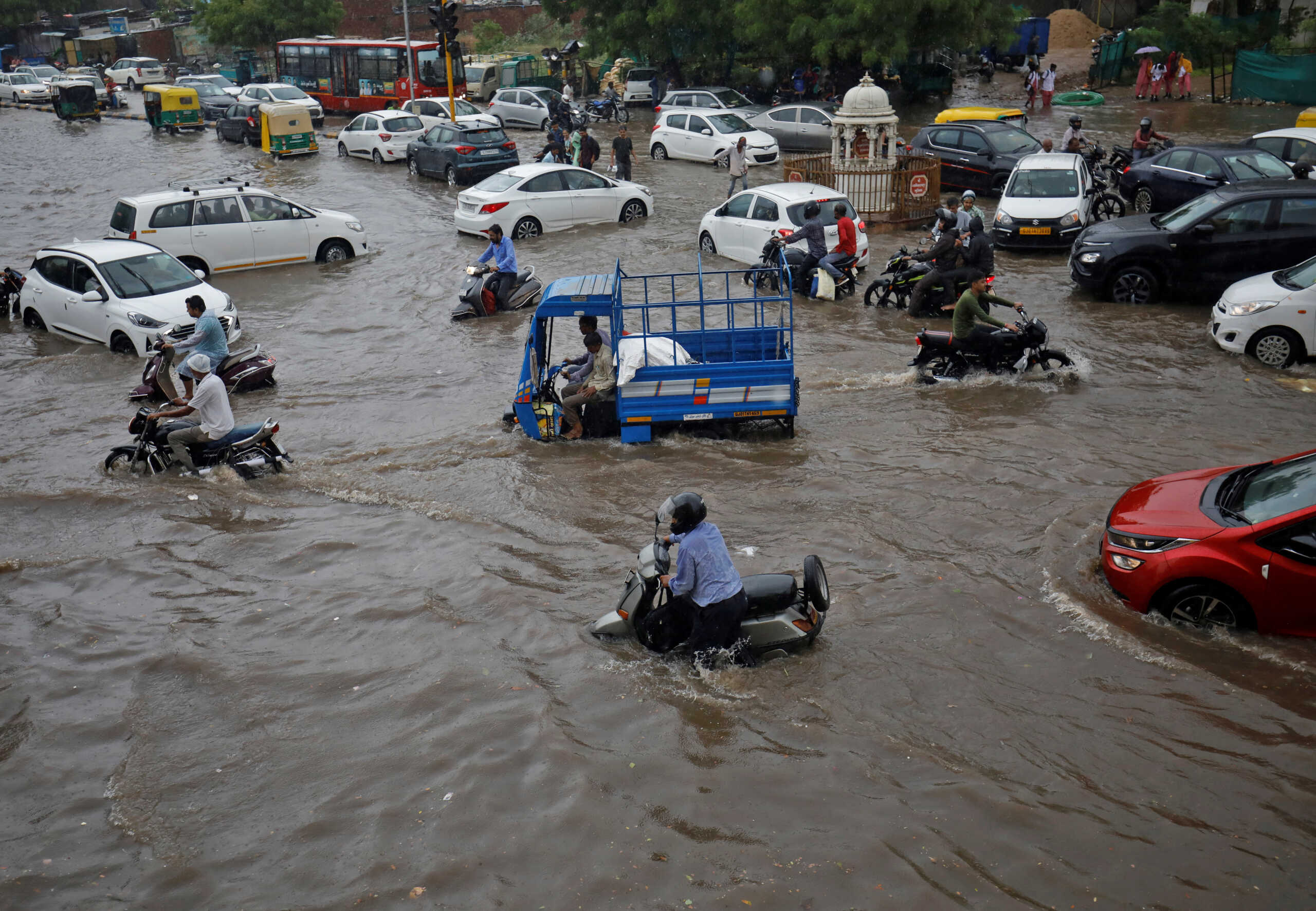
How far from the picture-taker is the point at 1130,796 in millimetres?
5441

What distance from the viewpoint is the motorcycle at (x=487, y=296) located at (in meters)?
15.8

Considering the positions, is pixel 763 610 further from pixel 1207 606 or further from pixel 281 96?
pixel 281 96

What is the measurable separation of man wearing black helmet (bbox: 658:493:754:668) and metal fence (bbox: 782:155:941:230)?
1466cm

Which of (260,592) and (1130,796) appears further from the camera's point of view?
(260,592)

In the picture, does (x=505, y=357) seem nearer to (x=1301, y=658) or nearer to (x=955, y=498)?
(x=955, y=498)

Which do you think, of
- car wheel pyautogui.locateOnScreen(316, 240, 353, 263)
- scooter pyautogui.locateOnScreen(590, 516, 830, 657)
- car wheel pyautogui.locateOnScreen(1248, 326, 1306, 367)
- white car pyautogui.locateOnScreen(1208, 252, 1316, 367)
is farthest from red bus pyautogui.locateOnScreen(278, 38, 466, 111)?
scooter pyautogui.locateOnScreen(590, 516, 830, 657)

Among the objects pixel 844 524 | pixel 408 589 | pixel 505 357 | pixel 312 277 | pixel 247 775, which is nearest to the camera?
pixel 247 775

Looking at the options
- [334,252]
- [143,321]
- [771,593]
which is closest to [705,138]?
[334,252]

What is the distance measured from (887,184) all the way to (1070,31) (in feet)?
99.2

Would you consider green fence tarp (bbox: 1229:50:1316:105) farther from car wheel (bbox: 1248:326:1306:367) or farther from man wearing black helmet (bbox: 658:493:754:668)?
man wearing black helmet (bbox: 658:493:754:668)

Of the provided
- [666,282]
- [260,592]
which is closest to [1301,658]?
[260,592]

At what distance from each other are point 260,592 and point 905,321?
9.76 meters

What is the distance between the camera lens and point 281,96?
125 feet

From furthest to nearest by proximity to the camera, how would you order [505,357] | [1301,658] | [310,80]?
[310,80] → [505,357] → [1301,658]
